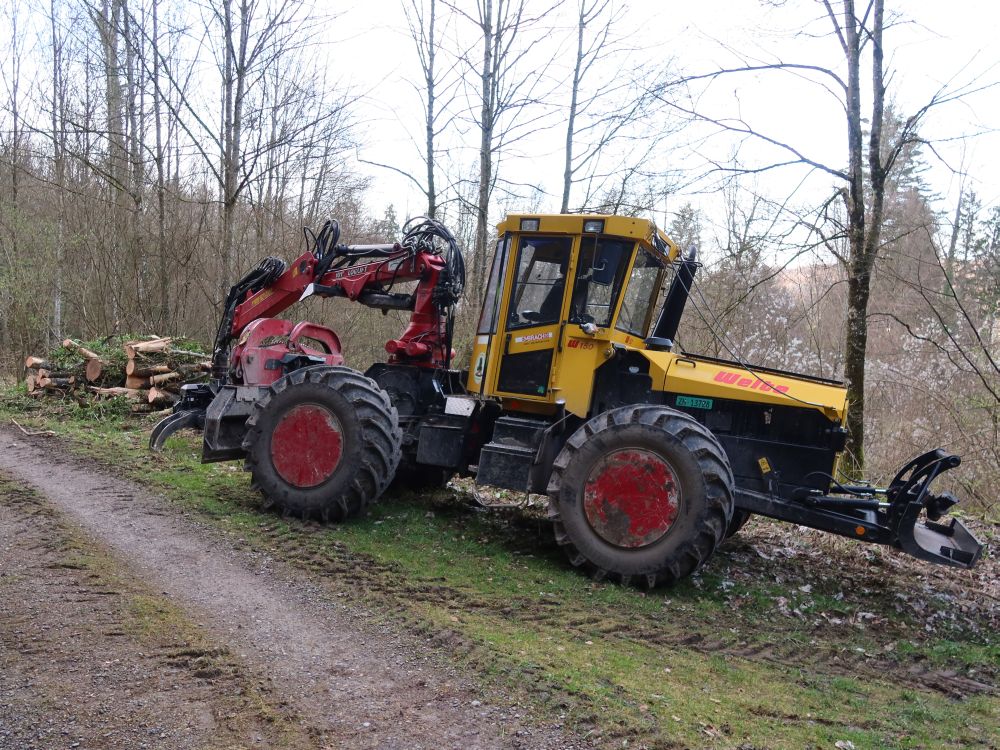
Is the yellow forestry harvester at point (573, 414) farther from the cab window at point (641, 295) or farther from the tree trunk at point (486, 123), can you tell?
the tree trunk at point (486, 123)

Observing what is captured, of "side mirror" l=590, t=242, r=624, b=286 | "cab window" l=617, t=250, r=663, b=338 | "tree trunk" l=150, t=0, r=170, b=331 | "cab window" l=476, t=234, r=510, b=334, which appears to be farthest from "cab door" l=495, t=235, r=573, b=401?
"tree trunk" l=150, t=0, r=170, b=331

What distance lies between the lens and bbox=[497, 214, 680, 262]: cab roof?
19.5 ft

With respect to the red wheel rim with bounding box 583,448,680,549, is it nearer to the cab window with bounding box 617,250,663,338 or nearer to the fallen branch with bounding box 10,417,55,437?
the cab window with bounding box 617,250,663,338

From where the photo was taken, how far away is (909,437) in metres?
9.93

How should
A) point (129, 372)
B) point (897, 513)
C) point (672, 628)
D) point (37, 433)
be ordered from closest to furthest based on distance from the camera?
point (672, 628) < point (897, 513) < point (37, 433) < point (129, 372)

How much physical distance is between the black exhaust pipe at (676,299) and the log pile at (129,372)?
25.3 feet

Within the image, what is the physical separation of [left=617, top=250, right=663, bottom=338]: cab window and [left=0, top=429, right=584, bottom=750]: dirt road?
3318 mm

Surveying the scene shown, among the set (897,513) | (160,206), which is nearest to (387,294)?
(897,513)

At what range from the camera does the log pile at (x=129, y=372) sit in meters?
11.9

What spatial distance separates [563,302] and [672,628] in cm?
273

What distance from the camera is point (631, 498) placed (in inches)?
212

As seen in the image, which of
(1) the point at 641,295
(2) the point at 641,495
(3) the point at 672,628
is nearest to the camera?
(3) the point at 672,628

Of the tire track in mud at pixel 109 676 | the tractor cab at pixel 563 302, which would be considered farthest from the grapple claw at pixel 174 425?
the tractor cab at pixel 563 302

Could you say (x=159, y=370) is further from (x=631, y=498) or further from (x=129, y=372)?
(x=631, y=498)
